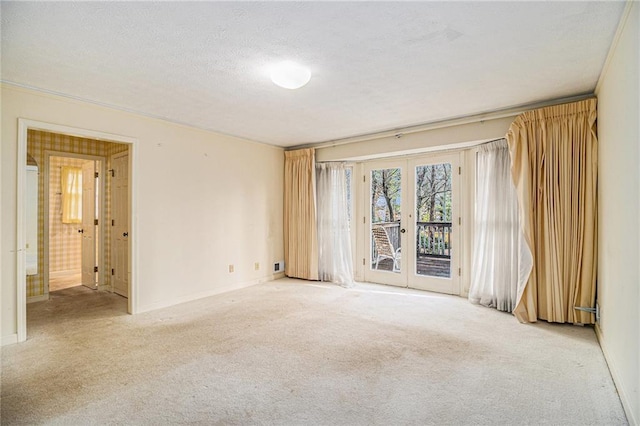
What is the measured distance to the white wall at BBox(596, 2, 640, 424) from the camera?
184 centimetres

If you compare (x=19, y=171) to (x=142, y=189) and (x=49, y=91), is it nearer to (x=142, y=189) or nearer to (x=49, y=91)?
(x=49, y=91)

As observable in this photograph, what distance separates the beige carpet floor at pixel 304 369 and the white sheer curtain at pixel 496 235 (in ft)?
0.95

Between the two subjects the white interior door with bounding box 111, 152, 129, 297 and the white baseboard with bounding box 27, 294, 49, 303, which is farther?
the white interior door with bounding box 111, 152, 129, 297

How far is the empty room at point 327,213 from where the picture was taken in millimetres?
2035

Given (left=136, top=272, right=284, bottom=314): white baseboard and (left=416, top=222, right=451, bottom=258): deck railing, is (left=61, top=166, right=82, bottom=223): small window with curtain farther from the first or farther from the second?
(left=416, top=222, right=451, bottom=258): deck railing

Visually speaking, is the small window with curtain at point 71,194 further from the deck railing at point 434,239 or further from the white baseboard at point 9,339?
the deck railing at point 434,239

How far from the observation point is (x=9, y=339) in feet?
9.88

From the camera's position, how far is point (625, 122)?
2084mm

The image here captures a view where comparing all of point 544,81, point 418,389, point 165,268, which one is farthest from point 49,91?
point 544,81

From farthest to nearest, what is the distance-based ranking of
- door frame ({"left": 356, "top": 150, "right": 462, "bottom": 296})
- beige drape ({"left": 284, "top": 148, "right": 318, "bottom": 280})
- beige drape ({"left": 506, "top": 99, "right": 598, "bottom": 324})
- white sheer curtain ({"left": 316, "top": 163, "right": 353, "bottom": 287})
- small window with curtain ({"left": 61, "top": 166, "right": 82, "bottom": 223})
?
small window with curtain ({"left": 61, "top": 166, "right": 82, "bottom": 223})
beige drape ({"left": 284, "top": 148, "right": 318, "bottom": 280})
white sheer curtain ({"left": 316, "top": 163, "right": 353, "bottom": 287})
door frame ({"left": 356, "top": 150, "right": 462, "bottom": 296})
beige drape ({"left": 506, "top": 99, "right": 598, "bottom": 324})

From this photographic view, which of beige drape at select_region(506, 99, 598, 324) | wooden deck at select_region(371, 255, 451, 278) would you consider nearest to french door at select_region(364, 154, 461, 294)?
wooden deck at select_region(371, 255, 451, 278)

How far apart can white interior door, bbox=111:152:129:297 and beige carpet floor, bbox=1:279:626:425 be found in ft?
3.01

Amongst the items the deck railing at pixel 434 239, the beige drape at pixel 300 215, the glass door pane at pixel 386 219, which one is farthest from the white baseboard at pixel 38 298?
the deck railing at pixel 434 239

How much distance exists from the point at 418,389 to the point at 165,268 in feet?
11.0
